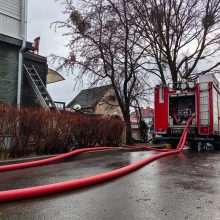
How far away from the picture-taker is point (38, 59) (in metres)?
15.8

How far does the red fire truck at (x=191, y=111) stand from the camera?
42.6 ft

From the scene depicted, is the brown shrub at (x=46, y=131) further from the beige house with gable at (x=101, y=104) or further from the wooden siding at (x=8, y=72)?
the beige house with gable at (x=101, y=104)

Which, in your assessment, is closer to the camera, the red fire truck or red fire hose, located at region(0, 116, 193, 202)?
red fire hose, located at region(0, 116, 193, 202)

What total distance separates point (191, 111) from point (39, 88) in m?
7.03

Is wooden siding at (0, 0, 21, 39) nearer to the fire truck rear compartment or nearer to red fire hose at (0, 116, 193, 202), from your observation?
the fire truck rear compartment

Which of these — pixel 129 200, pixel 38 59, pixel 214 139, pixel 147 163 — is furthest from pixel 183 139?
pixel 129 200

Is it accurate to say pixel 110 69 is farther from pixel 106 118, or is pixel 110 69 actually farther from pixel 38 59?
pixel 106 118

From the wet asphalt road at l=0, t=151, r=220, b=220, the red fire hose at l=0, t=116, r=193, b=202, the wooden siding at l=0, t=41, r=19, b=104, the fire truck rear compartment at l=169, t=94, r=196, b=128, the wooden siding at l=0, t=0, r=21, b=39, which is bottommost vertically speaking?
the wet asphalt road at l=0, t=151, r=220, b=220

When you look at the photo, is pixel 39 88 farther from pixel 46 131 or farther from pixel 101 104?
pixel 101 104

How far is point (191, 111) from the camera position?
45.7 ft

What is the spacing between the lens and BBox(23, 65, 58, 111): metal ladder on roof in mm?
13666

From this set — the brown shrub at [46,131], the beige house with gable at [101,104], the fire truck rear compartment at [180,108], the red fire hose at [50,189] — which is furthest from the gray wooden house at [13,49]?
the beige house with gable at [101,104]

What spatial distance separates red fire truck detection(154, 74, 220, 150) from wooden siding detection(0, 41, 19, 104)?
632 cm

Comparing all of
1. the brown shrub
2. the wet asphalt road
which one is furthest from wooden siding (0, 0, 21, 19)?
the wet asphalt road
